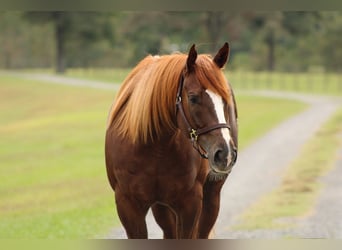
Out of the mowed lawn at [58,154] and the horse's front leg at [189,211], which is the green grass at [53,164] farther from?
the horse's front leg at [189,211]

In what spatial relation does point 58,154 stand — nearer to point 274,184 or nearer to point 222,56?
point 274,184

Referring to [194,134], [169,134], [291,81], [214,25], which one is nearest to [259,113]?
[214,25]

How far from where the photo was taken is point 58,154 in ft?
40.5

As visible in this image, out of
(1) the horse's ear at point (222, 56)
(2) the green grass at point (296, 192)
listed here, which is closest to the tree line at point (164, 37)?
(2) the green grass at point (296, 192)

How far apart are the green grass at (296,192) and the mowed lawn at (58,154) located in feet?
4.64

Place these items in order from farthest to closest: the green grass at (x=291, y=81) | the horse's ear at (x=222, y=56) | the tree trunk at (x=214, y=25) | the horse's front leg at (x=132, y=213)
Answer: the green grass at (x=291, y=81) → the tree trunk at (x=214, y=25) → the horse's front leg at (x=132, y=213) → the horse's ear at (x=222, y=56)

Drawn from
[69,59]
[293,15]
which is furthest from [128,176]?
[69,59]

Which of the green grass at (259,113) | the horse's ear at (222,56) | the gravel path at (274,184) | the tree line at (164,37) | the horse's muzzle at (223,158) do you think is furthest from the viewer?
the tree line at (164,37)

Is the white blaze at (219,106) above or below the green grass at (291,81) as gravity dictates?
above

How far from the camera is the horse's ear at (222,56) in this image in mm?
1995

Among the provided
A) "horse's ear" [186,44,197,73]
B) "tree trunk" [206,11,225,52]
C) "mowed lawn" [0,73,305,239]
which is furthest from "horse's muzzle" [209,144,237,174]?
"tree trunk" [206,11,225,52]

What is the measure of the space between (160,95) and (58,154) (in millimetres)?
10493

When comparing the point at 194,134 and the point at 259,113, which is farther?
the point at 259,113

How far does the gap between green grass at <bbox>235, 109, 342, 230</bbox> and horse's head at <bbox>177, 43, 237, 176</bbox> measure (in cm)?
396
